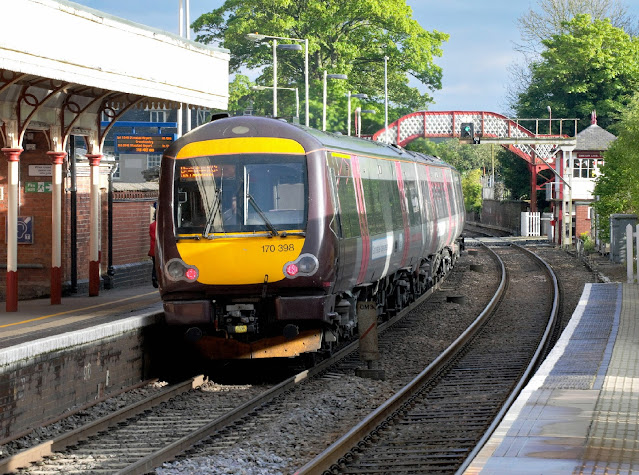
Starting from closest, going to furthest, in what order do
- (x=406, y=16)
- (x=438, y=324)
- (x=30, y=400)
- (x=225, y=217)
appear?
(x=30, y=400)
(x=225, y=217)
(x=438, y=324)
(x=406, y=16)

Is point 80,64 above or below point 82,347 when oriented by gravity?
above

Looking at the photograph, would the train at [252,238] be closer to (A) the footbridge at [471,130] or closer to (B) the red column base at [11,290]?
(B) the red column base at [11,290]

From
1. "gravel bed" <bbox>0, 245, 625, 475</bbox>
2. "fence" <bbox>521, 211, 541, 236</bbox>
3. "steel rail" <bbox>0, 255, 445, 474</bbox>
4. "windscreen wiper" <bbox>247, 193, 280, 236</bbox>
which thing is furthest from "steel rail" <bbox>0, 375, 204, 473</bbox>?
"fence" <bbox>521, 211, 541, 236</bbox>

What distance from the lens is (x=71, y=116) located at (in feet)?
64.5

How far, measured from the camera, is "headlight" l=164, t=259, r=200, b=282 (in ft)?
43.3

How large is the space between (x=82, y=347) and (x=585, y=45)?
5473 cm

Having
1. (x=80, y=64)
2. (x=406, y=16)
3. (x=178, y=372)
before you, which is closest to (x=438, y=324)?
(x=178, y=372)

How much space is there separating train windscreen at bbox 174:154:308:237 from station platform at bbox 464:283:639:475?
Answer: 3.59 meters

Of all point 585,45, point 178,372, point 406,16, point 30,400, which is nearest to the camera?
point 30,400

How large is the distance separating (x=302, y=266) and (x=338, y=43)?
54596 millimetres

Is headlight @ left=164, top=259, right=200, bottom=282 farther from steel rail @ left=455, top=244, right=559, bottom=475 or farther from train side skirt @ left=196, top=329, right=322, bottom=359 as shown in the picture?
steel rail @ left=455, top=244, right=559, bottom=475

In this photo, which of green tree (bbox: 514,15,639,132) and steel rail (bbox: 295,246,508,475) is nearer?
steel rail (bbox: 295,246,508,475)

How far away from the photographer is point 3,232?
1980cm

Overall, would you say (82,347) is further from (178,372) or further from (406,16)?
(406,16)
